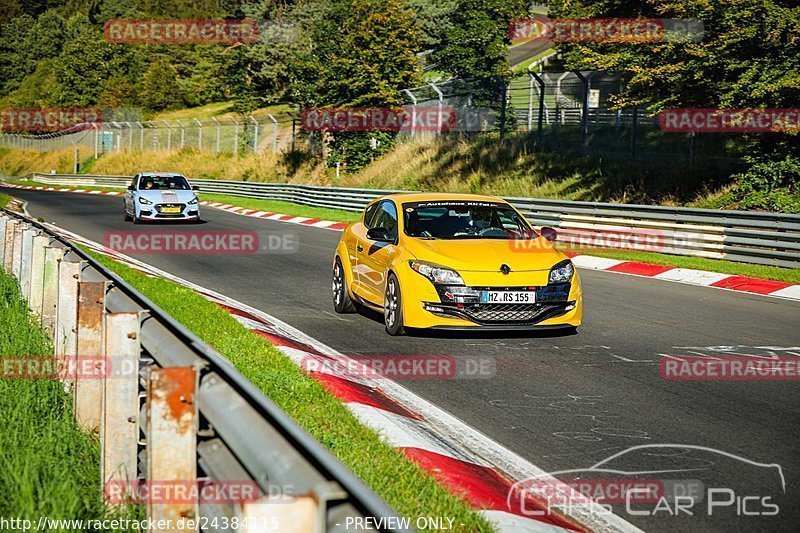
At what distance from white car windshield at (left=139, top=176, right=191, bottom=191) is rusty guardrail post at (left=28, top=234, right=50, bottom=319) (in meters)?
19.7

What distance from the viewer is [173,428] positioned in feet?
11.4

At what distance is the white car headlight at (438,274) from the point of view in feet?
32.9

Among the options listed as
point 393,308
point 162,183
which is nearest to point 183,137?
point 162,183

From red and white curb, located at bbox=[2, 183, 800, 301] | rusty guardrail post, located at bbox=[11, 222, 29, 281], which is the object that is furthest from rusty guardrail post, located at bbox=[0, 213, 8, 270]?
red and white curb, located at bbox=[2, 183, 800, 301]

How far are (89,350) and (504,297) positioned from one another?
17.3 ft

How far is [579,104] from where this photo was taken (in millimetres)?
30391

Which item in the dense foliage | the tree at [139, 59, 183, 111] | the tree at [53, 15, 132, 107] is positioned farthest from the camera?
the tree at [53, 15, 132, 107]

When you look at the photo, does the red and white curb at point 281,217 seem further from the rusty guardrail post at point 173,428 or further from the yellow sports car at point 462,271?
the rusty guardrail post at point 173,428

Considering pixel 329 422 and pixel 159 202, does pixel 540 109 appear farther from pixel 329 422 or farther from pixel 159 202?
pixel 329 422

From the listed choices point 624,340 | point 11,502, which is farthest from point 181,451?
point 624,340

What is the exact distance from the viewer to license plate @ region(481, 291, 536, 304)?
998 cm

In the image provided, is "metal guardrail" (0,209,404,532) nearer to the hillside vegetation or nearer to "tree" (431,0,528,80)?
the hillside vegetation

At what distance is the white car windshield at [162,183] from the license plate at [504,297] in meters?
20.1

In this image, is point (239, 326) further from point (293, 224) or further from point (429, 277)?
point (293, 224)
